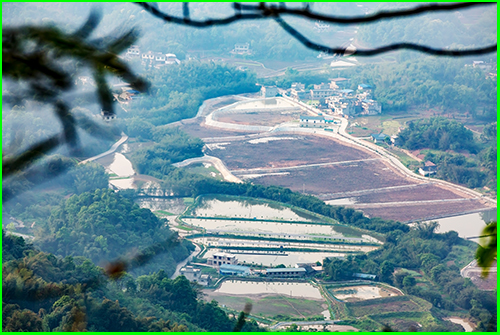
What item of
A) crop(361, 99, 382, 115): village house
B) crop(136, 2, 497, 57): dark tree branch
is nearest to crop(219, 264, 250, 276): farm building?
crop(136, 2, 497, 57): dark tree branch

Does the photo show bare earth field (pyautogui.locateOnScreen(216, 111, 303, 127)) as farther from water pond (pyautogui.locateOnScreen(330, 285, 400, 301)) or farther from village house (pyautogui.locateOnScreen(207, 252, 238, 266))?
water pond (pyautogui.locateOnScreen(330, 285, 400, 301))

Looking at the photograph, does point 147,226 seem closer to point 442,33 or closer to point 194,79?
point 194,79

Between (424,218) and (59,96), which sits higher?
(59,96)

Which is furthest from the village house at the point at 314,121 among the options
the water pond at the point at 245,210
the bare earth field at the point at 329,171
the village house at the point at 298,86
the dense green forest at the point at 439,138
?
the water pond at the point at 245,210

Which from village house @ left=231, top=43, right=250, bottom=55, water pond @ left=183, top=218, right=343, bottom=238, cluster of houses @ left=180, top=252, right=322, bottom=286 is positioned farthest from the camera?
village house @ left=231, top=43, right=250, bottom=55

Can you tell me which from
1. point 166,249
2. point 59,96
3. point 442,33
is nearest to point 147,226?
point 166,249

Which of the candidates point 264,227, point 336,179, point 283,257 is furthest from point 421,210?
point 283,257

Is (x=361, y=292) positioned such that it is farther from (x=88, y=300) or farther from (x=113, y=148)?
(x=113, y=148)
